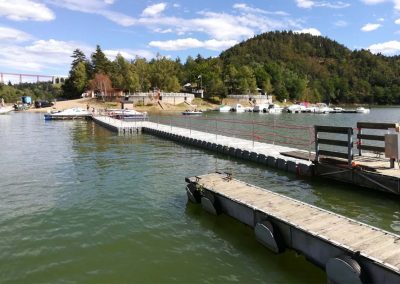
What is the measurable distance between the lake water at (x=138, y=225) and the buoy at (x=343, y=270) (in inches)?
38.3

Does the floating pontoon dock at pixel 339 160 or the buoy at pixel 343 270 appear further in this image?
the floating pontoon dock at pixel 339 160

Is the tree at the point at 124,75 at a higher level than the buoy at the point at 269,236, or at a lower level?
higher

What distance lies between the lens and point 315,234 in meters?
9.65

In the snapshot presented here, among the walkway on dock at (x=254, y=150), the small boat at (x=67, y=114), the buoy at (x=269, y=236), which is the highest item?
the small boat at (x=67, y=114)

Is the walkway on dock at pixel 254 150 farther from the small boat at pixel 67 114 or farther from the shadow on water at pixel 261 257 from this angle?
the small boat at pixel 67 114

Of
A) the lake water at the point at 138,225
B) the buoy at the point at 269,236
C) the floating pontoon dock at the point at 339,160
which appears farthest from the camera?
the floating pontoon dock at the point at 339,160

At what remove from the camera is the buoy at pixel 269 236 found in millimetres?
10883

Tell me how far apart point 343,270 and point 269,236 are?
2861 millimetres

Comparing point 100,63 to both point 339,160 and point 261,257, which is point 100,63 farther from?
point 261,257

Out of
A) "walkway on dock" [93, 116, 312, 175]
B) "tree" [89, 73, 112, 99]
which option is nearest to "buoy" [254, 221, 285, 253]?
"walkway on dock" [93, 116, 312, 175]

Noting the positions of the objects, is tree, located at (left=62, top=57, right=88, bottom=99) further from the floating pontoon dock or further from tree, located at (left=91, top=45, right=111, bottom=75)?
the floating pontoon dock

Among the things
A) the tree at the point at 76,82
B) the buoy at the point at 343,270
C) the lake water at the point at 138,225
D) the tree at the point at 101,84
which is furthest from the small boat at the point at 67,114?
the buoy at the point at 343,270

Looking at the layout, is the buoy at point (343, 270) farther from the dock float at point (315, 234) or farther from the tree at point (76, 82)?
the tree at point (76, 82)

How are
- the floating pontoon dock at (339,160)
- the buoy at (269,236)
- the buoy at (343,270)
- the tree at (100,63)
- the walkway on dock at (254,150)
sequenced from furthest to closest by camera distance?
1. the tree at (100,63)
2. the walkway on dock at (254,150)
3. the floating pontoon dock at (339,160)
4. the buoy at (269,236)
5. the buoy at (343,270)
